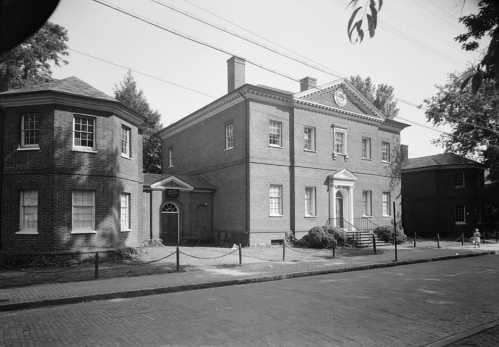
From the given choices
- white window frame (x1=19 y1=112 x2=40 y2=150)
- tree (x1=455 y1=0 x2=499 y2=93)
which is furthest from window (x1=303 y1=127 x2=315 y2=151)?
tree (x1=455 y1=0 x2=499 y2=93)

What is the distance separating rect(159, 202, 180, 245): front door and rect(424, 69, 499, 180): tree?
76.6ft

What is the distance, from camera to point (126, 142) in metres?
20.8

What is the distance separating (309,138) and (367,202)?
7.35 metres

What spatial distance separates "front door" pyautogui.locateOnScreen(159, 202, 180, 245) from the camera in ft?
83.8

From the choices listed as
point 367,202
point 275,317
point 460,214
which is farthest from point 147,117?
point 275,317

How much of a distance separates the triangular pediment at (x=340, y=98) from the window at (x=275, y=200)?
239 inches

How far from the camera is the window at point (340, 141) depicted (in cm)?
2808

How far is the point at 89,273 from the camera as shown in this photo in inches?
555

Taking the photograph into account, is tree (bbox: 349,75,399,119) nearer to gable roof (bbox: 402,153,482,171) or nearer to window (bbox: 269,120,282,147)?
gable roof (bbox: 402,153,482,171)

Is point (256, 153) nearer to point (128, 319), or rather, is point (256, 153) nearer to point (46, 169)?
point (46, 169)

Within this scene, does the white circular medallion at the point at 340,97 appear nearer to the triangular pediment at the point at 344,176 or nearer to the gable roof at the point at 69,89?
the triangular pediment at the point at 344,176

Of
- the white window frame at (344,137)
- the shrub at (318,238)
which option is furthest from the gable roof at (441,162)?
the shrub at (318,238)

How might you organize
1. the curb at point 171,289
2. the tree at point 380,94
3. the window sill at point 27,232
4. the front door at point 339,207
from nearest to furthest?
the curb at point 171,289, the window sill at point 27,232, the front door at point 339,207, the tree at point 380,94

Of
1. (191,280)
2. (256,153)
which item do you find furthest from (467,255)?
(191,280)
